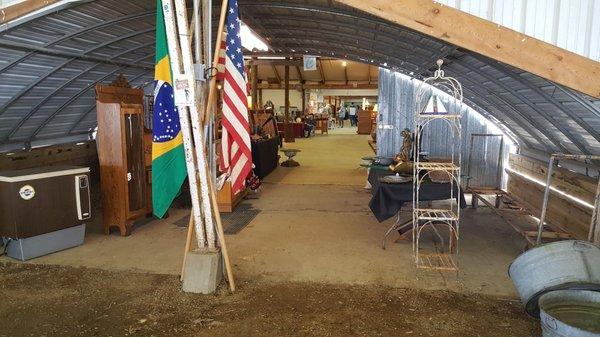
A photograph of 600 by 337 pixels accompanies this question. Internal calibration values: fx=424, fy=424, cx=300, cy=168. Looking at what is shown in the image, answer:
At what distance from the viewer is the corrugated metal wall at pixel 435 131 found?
8.77 meters

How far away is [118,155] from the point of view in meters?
5.99

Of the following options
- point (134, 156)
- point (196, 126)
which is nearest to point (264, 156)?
point (134, 156)

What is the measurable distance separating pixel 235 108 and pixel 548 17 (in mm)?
3035

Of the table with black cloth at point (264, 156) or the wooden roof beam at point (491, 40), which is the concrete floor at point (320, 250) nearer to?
the table with black cloth at point (264, 156)

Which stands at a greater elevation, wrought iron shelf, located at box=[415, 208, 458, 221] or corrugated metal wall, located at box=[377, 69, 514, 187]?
corrugated metal wall, located at box=[377, 69, 514, 187]

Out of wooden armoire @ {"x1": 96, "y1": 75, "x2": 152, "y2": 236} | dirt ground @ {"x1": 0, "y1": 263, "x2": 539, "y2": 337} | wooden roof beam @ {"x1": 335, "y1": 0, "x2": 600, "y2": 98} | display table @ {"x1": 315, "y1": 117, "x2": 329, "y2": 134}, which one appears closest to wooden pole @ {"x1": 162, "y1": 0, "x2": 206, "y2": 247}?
dirt ground @ {"x1": 0, "y1": 263, "x2": 539, "y2": 337}

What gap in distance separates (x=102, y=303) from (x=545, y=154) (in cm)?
661

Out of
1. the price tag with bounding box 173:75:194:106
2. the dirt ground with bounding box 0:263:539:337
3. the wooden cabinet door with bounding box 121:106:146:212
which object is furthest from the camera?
the wooden cabinet door with bounding box 121:106:146:212

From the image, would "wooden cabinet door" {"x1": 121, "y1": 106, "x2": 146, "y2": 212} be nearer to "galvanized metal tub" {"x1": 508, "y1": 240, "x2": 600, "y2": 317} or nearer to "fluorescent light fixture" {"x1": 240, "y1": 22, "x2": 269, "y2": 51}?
"fluorescent light fixture" {"x1": 240, "y1": 22, "x2": 269, "y2": 51}

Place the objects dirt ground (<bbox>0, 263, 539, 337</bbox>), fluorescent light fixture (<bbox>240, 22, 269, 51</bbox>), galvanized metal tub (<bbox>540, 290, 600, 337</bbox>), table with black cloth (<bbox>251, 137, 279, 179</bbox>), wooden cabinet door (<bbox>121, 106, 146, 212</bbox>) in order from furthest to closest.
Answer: table with black cloth (<bbox>251, 137, 279, 179</bbox>) → fluorescent light fixture (<bbox>240, 22, 269, 51</bbox>) → wooden cabinet door (<bbox>121, 106, 146, 212</bbox>) → dirt ground (<bbox>0, 263, 539, 337</bbox>) → galvanized metal tub (<bbox>540, 290, 600, 337</bbox>)

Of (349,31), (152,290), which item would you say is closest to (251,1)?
(349,31)

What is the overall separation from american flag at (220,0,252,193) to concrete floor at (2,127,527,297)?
4.14ft

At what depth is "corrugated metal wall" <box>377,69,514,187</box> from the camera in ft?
28.8

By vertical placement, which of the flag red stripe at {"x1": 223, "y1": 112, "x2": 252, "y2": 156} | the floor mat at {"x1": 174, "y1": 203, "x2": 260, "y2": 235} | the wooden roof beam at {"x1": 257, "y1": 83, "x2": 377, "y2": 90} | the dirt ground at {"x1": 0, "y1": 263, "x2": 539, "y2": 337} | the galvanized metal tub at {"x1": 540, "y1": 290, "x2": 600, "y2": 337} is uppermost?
the wooden roof beam at {"x1": 257, "y1": 83, "x2": 377, "y2": 90}
